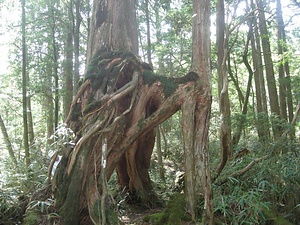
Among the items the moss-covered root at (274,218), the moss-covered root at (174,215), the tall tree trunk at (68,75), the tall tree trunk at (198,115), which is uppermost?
the tall tree trunk at (68,75)

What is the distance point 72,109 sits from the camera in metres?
4.51

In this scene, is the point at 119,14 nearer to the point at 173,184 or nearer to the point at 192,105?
the point at 192,105

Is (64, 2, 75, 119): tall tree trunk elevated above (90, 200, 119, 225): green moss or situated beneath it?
elevated above

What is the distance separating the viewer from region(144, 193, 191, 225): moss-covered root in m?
3.88

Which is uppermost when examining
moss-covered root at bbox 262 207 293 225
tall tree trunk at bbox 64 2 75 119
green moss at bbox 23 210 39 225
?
tall tree trunk at bbox 64 2 75 119

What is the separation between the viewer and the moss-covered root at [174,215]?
153 inches

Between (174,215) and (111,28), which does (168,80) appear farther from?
(174,215)

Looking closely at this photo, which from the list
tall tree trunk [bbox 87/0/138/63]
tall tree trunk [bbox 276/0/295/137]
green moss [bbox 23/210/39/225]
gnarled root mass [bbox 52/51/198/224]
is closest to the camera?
green moss [bbox 23/210/39/225]

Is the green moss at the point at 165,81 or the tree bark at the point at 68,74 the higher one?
the tree bark at the point at 68,74

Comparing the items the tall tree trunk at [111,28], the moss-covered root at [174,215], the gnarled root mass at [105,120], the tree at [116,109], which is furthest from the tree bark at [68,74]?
the moss-covered root at [174,215]

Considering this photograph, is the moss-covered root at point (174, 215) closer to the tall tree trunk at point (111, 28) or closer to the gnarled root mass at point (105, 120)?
the gnarled root mass at point (105, 120)

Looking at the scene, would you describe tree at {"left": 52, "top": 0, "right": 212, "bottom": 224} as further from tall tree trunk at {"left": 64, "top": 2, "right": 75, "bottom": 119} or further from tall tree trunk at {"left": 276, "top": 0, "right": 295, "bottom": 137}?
tall tree trunk at {"left": 276, "top": 0, "right": 295, "bottom": 137}

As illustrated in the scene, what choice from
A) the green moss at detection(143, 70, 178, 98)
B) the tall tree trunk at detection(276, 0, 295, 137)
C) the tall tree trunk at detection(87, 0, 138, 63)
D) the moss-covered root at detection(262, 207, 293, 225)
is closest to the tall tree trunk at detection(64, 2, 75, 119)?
the tall tree trunk at detection(87, 0, 138, 63)

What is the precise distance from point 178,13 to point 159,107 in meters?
5.44
